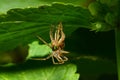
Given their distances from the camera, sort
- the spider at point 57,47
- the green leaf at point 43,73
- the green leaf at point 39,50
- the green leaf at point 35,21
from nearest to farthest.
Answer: the green leaf at point 35,21, the green leaf at point 43,73, the spider at point 57,47, the green leaf at point 39,50

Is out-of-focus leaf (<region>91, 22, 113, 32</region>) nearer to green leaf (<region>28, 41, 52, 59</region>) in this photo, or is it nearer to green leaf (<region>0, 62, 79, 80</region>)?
green leaf (<region>0, 62, 79, 80</region>)

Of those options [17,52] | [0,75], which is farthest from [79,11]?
[17,52]

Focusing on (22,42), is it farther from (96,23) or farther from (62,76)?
(96,23)

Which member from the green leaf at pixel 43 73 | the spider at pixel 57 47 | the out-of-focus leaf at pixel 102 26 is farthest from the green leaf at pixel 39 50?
the out-of-focus leaf at pixel 102 26

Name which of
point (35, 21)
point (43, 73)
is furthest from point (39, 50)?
point (35, 21)

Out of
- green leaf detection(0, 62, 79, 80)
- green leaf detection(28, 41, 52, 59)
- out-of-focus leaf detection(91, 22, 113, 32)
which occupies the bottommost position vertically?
green leaf detection(0, 62, 79, 80)

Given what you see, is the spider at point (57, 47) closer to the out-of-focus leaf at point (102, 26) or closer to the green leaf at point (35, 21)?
the green leaf at point (35, 21)

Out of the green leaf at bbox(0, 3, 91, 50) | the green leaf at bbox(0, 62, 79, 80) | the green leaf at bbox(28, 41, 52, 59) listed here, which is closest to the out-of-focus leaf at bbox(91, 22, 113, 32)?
the green leaf at bbox(0, 3, 91, 50)
